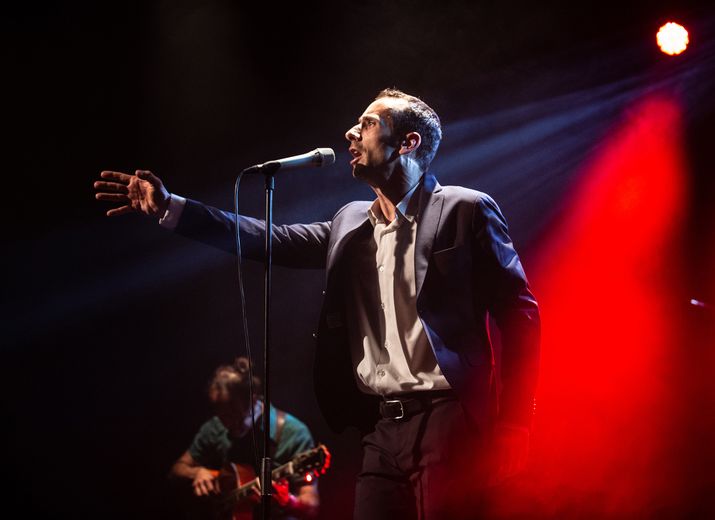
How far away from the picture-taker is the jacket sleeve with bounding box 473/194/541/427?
1984mm

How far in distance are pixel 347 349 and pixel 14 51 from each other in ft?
11.6

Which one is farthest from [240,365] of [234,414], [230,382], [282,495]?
[282,495]

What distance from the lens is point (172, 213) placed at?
7.14 feet

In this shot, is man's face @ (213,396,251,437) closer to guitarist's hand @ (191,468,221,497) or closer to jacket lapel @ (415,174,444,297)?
guitarist's hand @ (191,468,221,497)

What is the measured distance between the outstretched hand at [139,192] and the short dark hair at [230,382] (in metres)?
2.72

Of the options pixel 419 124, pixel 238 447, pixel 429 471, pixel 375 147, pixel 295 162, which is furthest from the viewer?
pixel 238 447

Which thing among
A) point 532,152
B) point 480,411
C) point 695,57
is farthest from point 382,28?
point 480,411

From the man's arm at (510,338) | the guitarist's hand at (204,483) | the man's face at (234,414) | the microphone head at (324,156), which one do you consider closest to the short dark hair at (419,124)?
the microphone head at (324,156)

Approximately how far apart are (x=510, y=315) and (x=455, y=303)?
0.17 m

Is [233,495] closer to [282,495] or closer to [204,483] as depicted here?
[204,483]

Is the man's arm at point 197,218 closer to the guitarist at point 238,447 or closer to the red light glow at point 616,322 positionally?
the guitarist at point 238,447

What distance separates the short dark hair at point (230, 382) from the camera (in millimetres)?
4770

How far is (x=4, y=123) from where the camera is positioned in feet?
14.4

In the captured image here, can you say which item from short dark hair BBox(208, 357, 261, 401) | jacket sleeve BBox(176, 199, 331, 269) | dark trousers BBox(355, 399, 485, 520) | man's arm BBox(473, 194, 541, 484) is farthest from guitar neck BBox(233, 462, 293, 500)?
man's arm BBox(473, 194, 541, 484)
